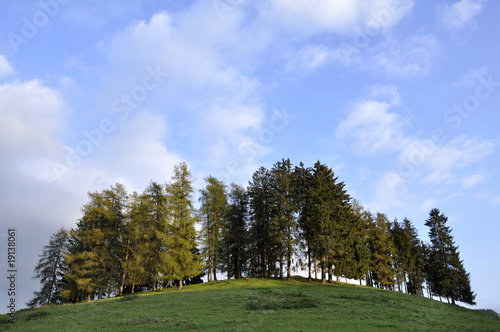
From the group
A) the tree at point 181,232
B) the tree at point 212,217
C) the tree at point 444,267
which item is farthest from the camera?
the tree at point 444,267

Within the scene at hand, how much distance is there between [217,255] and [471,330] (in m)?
38.1

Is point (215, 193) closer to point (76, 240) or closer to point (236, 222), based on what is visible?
point (236, 222)

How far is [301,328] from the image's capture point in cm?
1772

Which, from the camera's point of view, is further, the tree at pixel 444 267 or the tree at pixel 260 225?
the tree at pixel 444 267

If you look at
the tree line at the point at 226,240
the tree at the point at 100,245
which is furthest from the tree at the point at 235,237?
the tree at the point at 100,245

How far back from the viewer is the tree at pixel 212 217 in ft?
164

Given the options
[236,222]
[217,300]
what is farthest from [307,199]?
[217,300]

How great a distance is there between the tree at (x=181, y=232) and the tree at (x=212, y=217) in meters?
3.45

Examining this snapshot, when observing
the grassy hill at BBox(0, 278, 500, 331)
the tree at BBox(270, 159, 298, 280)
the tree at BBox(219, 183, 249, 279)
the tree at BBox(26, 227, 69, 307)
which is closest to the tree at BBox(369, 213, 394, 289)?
the tree at BBox(270, 159, 298, 280)

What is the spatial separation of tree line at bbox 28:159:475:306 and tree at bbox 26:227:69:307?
0.15 m

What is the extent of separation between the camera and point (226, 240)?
5369 cm

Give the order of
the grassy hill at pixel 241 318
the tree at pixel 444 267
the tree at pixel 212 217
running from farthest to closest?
the tree at pixel 444 267 < the tree at pixel 212 217 < the grassy hill at pixel 241 318

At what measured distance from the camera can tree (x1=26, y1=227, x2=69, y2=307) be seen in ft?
171

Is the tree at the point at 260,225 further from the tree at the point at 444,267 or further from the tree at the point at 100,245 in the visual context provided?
the tree at the point at 444,267
